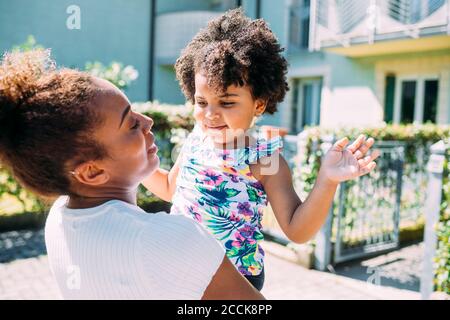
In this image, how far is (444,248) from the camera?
3482 millimetres

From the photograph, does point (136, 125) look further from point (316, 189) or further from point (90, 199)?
point (316, 189)

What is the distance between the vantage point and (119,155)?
1086 mm

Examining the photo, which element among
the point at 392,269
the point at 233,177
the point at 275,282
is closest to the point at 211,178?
the point at 233,177

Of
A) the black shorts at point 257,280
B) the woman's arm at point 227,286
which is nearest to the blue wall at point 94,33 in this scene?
the black shorts at point 257,280

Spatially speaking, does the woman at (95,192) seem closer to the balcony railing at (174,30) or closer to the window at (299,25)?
the balcony railing at (174,30)

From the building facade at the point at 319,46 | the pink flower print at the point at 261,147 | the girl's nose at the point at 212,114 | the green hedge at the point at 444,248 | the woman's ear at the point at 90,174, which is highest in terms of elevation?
the building facade at the point at 319,46

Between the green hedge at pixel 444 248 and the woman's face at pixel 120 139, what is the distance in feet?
10.3

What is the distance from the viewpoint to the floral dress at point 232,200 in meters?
1.57

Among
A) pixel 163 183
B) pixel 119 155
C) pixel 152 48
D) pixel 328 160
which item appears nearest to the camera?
pixel 119 155

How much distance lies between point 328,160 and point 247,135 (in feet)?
1.22

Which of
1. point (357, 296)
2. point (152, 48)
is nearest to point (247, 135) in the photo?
point (357, 296)

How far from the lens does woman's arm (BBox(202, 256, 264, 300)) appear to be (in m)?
0.96

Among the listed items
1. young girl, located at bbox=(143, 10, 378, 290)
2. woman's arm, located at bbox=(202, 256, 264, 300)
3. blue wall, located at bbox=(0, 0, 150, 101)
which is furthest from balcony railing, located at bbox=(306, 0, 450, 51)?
woman's arm, located at bbox=(202, 256, 264, 300)
